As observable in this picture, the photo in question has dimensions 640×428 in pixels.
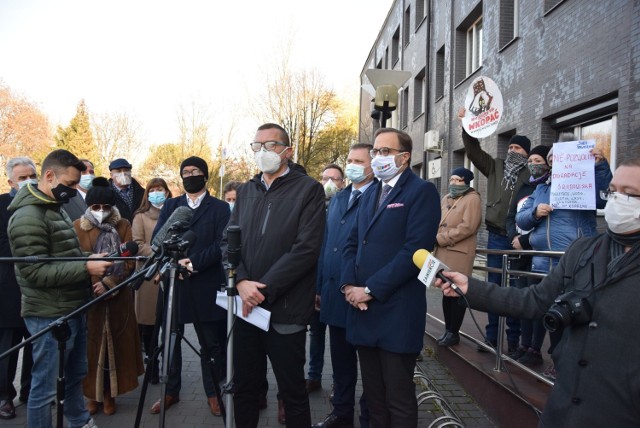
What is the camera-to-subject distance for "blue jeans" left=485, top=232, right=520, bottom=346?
4805mm

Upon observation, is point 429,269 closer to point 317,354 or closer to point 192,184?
point 192,184

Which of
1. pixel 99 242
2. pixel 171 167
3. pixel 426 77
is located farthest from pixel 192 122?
pixel 99 242

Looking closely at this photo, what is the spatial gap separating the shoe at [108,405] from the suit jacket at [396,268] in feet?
7.97

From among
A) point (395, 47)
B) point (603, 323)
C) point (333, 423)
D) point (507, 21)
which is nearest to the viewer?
point (603, 323)

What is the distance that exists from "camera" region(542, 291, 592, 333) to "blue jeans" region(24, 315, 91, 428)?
2993mm

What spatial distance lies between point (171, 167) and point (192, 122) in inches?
133

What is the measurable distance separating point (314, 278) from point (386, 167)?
961 mm

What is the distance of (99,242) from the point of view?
4293 mm

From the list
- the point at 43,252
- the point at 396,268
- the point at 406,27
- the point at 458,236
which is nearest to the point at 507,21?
the point at 458,236

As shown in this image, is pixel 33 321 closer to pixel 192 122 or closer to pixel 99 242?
pixel 99 242

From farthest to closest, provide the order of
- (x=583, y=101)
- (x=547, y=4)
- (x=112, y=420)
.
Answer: (x=547, y=4) → (x=583, y=101) → (x=112, y=420)

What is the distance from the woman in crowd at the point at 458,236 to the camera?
514cm

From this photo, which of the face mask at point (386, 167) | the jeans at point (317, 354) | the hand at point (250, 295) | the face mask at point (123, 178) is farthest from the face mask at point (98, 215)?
the face mask at point (386, 167)

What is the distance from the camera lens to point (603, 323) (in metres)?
2.00
